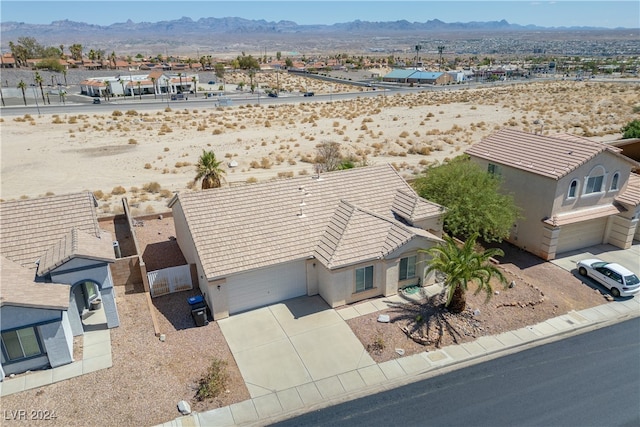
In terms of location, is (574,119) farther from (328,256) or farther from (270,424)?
(270,424)

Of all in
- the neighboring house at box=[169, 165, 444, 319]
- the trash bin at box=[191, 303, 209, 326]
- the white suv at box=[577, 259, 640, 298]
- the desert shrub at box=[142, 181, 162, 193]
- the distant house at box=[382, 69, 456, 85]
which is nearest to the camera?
the trash bin at box=[191, 303, 209, 326]

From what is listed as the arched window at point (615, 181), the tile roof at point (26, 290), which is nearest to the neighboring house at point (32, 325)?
the tile roof at point (26, 290)

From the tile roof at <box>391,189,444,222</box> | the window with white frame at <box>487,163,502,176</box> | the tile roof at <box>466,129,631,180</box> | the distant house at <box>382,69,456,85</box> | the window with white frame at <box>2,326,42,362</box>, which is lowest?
the distant house at <box>382,69,456,85</box>

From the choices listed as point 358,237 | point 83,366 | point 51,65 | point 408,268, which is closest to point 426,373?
point 408,268

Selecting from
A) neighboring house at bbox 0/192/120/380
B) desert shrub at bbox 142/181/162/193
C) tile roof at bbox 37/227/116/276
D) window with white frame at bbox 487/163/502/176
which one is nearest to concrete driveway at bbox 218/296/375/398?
neighboring house at bbox 0/192/120/380

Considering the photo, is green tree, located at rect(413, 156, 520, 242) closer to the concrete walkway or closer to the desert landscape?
the desert landscape

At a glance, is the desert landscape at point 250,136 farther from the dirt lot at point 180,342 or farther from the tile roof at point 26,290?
the tile roof at point 26,290

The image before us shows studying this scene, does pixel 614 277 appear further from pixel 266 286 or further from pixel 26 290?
pixel 26 290

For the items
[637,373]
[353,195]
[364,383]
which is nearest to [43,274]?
[364,383]

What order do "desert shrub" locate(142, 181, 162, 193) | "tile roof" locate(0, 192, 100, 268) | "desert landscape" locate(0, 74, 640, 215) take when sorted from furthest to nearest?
1. "desert landscape" locate(0, 74, 640, 215)
2. "desert shrub" locate(142, 181, 162, 193)
3. "tile roof" locate(0, 192, 100, 268)
